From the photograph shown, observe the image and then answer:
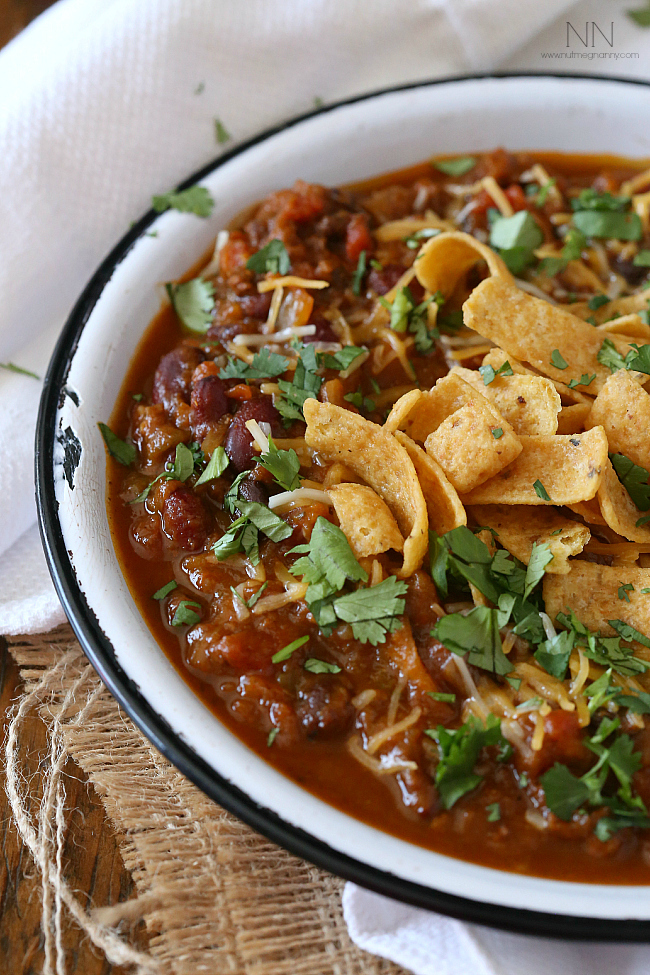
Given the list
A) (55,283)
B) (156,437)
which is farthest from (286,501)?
(55,283)

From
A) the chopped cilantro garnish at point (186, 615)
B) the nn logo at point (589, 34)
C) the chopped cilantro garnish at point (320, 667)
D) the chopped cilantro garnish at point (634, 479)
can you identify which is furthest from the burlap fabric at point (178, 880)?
the nn logo at point (589, 34)

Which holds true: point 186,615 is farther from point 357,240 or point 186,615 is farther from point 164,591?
point 357,240

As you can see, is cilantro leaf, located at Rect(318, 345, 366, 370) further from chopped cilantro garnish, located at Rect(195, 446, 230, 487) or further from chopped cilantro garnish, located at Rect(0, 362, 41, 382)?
chopped cilantro garnish, located at Rect(0, 362, 41, 382)

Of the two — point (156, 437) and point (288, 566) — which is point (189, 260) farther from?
point (288, 566)

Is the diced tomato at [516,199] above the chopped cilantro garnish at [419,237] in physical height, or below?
below

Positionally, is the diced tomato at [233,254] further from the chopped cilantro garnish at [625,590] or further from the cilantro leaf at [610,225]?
the chopped cilantro garnish at [625,590]

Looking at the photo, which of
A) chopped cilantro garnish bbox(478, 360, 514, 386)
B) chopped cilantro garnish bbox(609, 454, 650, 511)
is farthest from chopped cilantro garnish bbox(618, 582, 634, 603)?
chopped cilantro garnish bbox(478, 360, 514, 386)
